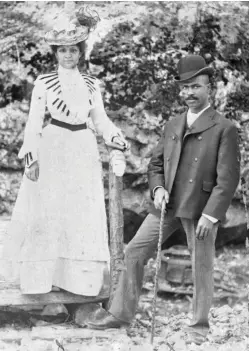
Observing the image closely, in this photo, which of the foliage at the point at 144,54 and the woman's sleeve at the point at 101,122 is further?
the foliage at the point at 144,54

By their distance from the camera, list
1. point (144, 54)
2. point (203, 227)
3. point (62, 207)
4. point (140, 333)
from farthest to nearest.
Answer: point (144, 54) < point (140, 333) < point (62, 207) < point (203, 227)

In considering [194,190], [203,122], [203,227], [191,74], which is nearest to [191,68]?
[191,74]

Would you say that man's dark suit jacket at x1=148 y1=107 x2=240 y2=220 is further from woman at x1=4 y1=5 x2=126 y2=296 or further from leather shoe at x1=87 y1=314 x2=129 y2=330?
leather shoe at x1=87 y1=314 x2=129 y2=330

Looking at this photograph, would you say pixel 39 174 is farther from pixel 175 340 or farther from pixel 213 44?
pixel 213 44

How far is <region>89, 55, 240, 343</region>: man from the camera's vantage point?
5070mm

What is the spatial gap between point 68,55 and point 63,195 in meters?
1.07

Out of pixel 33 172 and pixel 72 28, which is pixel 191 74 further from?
pixel 33 172

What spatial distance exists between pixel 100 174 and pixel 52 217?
1.65 ft

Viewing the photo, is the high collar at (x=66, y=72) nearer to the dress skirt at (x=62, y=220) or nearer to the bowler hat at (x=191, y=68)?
the dress skirt at (x=62, y=220)

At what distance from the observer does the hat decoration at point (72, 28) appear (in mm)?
5285

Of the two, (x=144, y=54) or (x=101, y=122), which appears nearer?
(x=101, y=122)

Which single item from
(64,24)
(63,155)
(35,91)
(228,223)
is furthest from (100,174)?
(228,223)

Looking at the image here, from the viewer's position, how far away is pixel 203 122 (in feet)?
17.0

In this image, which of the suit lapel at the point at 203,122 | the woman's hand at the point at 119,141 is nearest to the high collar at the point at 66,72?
the woman's hand at the point at 119,141
